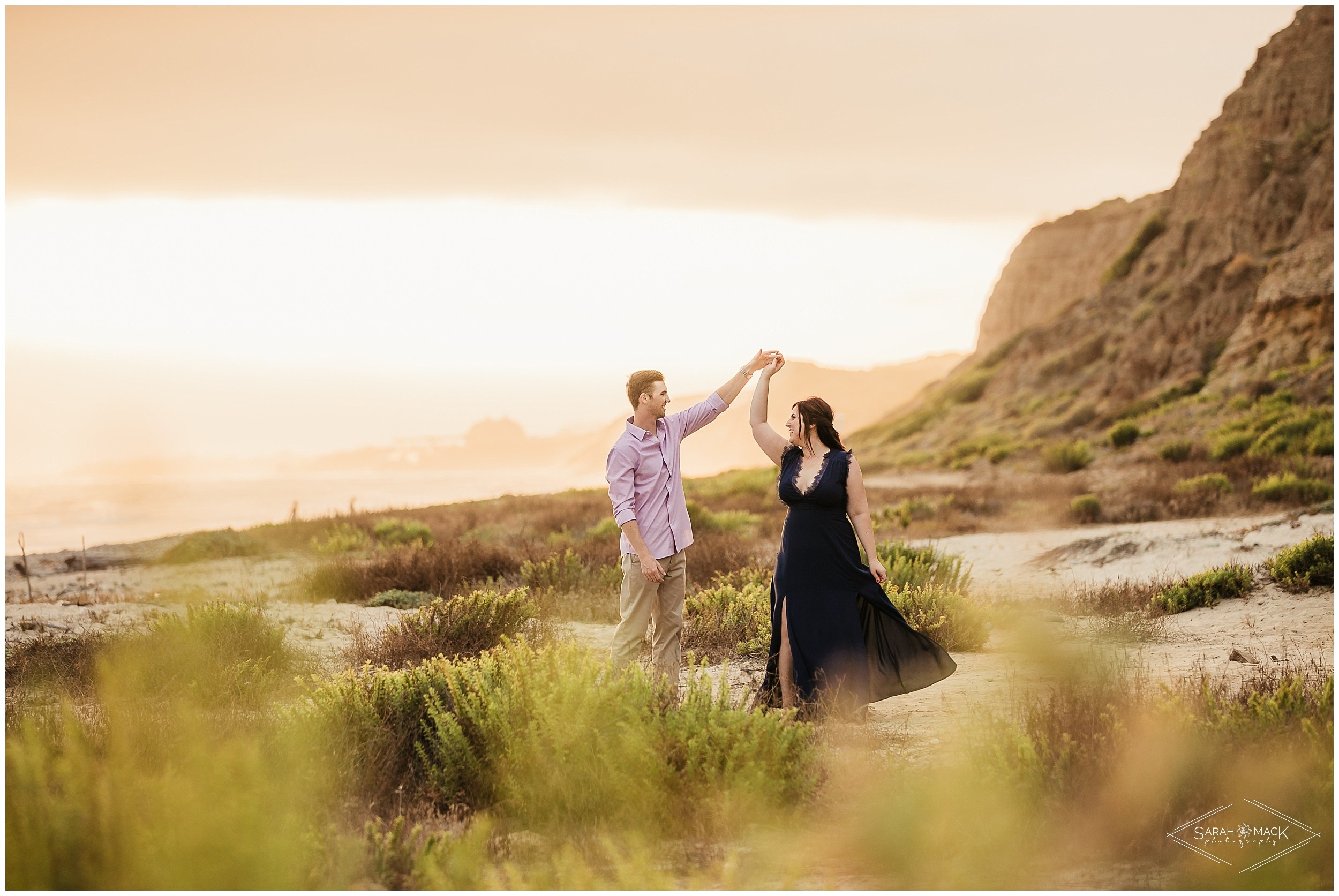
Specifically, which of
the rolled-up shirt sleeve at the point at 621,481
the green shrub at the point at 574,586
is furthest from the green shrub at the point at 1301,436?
the rolled-up shirt sleeve at the point at 621,481

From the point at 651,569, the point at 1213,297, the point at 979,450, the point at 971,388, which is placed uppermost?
the point at 1213,297

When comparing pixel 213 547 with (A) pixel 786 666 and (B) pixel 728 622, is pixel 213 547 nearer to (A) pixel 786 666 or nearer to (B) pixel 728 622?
(B) pixel 728 622

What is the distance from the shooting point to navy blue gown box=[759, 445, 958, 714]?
5250 millimetres

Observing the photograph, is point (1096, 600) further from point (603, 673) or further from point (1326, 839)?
point (603, 673)

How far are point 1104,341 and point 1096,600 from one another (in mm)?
36356

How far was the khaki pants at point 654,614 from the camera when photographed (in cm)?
527

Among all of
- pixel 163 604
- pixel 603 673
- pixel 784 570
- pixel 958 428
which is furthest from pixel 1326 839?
pixel 958 428

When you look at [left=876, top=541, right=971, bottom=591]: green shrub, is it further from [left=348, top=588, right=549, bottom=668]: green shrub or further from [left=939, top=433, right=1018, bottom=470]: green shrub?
[left=939, top=433, right=1018, bottom=470]: green shrub

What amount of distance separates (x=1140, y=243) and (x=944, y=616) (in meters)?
45.5

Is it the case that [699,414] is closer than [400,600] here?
Yes

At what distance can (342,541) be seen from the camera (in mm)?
15219

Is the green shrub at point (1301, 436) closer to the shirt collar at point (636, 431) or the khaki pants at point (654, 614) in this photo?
the khaki pants at point (654, 614)

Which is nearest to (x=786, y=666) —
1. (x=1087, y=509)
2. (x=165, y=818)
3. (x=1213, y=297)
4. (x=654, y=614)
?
(x=654, y=614)

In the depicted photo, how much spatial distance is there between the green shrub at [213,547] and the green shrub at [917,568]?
11106 millimetres
